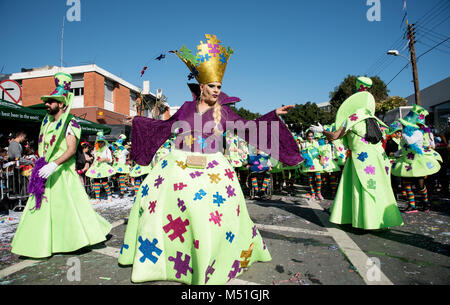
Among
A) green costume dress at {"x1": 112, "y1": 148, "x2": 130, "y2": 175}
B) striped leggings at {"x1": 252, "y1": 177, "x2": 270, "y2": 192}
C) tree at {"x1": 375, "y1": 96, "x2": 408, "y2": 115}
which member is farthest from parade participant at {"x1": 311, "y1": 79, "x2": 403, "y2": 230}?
tree at {"x1": 375, "y1": 96, "x2": 408, "y2": 115}

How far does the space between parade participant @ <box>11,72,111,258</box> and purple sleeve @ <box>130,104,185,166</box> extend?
3.27 ft

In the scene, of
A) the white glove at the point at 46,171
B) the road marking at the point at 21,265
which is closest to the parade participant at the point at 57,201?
the white glove at the point at 46,171

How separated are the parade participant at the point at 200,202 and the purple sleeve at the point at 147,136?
18 centimetres

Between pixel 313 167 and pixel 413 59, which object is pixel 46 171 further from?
pixel 413 59

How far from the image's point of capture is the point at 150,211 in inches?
93.5

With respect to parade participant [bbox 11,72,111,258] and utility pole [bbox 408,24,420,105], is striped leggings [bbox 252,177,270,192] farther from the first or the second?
utility pole [bbox 408,24,420,105]

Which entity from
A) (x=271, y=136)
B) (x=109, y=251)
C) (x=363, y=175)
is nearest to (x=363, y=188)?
(x=363, y=175)

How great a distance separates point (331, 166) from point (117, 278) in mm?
7193

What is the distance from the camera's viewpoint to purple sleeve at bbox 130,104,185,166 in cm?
303

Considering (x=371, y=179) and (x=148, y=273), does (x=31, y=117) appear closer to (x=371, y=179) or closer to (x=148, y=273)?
(x=148, y=273)

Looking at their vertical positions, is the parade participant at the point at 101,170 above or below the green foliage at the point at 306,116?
below

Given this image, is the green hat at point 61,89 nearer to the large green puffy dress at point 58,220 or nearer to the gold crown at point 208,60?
the large green puffy dress at point 58,220

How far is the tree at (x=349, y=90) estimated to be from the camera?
34.4 m
